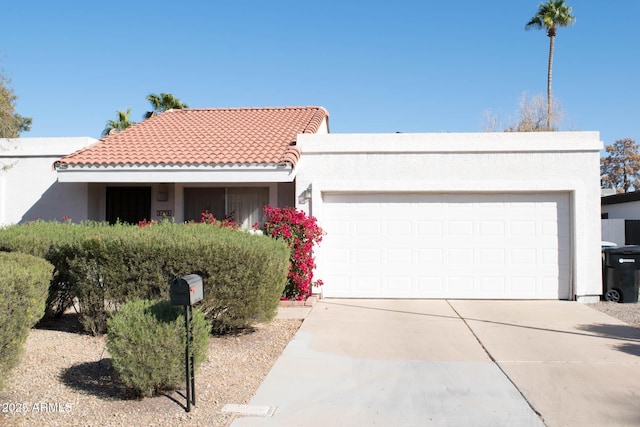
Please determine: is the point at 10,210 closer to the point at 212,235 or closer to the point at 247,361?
the point at 212,235

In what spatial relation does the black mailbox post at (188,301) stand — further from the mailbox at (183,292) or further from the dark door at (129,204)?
the dark door at (129,204)

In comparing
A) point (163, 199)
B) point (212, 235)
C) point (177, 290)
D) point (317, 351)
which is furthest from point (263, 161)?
point (177, 290)

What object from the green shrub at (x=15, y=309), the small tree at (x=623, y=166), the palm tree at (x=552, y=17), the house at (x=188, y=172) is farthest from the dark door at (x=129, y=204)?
the small tree at (x=623, y=166)

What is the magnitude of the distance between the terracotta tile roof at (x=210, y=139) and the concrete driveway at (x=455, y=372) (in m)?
4.17

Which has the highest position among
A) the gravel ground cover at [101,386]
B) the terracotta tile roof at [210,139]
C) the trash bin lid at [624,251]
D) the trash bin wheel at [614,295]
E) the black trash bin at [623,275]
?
the terracotta tile roof at [210,139]

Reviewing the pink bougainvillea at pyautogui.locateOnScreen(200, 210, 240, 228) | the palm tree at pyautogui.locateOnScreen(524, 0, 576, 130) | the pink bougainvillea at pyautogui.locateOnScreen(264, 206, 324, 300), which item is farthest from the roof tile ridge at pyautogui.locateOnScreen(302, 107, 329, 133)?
the palm tree at pyautogui.locateOnScreen(524, 0, 576, 130)

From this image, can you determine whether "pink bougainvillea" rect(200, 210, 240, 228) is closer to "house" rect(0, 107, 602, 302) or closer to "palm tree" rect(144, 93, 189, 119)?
"house" rect(0, 107, 602, 302)

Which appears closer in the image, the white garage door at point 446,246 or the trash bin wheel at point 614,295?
the trash bin wheel at point 614,295

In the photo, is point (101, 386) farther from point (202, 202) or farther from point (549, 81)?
point (549, 81)

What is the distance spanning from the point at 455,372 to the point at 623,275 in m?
6.63

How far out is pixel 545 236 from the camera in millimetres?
11484

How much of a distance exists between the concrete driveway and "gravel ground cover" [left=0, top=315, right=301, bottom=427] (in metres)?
0.31

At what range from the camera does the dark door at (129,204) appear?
13352 millimetres

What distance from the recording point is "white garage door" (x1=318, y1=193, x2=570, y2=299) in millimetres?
11484
